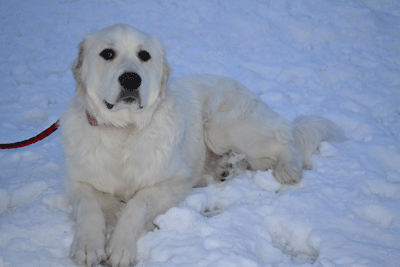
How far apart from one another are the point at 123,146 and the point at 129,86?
1.73 ft

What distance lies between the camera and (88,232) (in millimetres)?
2029

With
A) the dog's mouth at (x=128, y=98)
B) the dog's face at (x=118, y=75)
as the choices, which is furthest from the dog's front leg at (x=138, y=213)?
the dog's mouth at (x=128, y=98)

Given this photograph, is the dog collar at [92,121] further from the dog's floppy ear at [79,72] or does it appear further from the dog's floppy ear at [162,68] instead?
the dog's floppy ear at [162,68]

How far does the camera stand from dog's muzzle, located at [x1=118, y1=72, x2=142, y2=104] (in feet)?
7.27

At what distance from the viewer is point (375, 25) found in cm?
648

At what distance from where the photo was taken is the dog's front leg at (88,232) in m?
1.92

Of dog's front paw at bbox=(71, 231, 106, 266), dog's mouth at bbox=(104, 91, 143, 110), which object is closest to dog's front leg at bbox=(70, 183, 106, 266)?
dog's front paw at bbox=(71, 231, 106, 266)

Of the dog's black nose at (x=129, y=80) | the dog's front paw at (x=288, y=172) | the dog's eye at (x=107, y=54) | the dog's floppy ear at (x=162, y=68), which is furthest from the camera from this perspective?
the dog's front paw at (x=288, y=172)

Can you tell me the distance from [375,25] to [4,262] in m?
7.22

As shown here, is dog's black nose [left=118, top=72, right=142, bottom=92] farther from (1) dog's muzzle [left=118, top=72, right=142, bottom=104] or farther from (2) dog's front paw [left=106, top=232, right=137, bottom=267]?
(2) dog's front paw [left=106, top=232, right=137, bottom=267]

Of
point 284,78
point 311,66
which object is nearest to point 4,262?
point 284,78

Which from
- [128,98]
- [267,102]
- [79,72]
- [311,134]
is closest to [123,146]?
[128,98]

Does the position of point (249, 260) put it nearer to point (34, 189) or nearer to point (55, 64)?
point (34, 189)

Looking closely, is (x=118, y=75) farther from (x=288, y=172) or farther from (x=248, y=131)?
(x=288, y=172)
